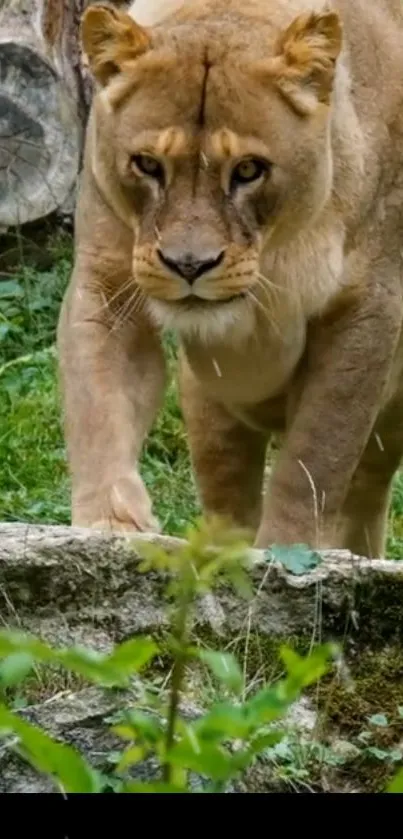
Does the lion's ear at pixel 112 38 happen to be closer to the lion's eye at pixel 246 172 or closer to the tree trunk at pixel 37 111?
the lion's eye at pixel 246 172

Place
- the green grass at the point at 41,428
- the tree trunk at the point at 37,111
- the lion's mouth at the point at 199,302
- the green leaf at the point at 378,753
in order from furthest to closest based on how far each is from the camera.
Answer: the tree trunk at the point at 37,111 → the green grass at the point at 41,428 → the lion's mouth at the point at 199,302 → the green leaf at the point at 378,753

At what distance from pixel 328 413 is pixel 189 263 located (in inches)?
38.2

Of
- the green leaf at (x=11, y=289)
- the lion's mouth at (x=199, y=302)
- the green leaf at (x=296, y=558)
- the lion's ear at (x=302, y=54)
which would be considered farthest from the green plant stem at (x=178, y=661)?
the green leaf at (x=11, y=289)

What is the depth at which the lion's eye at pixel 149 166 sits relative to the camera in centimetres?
519

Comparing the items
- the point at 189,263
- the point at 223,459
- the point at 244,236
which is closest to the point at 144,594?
the point at 189,263

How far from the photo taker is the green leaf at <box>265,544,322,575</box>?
13.4ft

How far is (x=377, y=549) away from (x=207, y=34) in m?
2.26

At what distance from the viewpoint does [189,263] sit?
500 cm

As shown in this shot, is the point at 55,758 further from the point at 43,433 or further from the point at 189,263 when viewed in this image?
the point at 43,433
